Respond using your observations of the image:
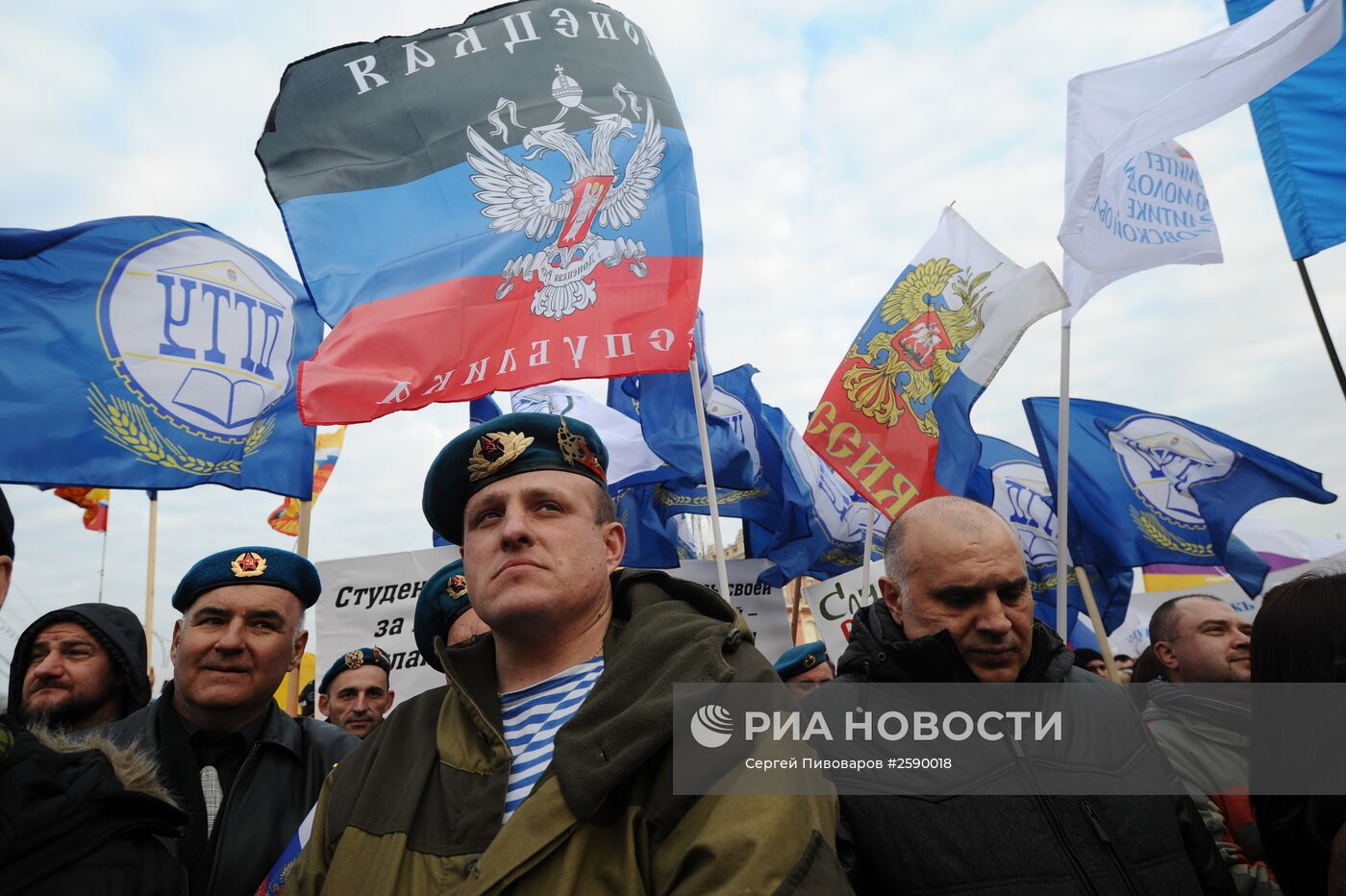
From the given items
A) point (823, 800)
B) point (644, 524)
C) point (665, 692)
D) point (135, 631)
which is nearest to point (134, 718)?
point (135, 631)

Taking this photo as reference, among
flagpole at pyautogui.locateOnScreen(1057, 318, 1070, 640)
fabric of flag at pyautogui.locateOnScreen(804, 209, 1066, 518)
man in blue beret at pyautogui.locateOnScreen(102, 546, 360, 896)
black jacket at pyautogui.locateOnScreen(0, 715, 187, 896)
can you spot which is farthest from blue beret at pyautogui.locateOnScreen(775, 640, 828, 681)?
black jacket at pyautogui.locateOnScreen(0, 715, 187, 896)

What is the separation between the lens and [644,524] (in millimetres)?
8906

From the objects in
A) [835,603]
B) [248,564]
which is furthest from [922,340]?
[248,564]

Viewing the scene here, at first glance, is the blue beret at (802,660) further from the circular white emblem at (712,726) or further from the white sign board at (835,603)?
the circular white emblem at (712,726)

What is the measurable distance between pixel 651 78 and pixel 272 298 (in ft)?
10.1

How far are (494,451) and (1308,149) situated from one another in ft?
17.6

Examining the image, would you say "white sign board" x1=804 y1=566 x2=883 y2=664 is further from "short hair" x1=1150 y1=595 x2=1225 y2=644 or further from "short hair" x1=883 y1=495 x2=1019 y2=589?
"short hair" x1=883 y1=495 x2=1019 y2=589

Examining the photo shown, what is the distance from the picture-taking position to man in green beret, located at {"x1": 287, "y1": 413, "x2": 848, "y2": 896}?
1503 mm

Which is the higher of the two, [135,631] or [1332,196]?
[1332,196]

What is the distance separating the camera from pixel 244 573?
A: 3018 millimetres

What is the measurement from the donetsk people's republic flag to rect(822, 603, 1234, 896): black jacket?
10.3 ft

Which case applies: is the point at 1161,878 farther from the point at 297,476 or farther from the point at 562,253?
the point at 297,476

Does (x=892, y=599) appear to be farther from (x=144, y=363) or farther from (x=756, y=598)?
(x=756, y=598)

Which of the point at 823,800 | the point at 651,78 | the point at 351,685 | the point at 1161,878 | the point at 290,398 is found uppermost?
the point at 651,78
